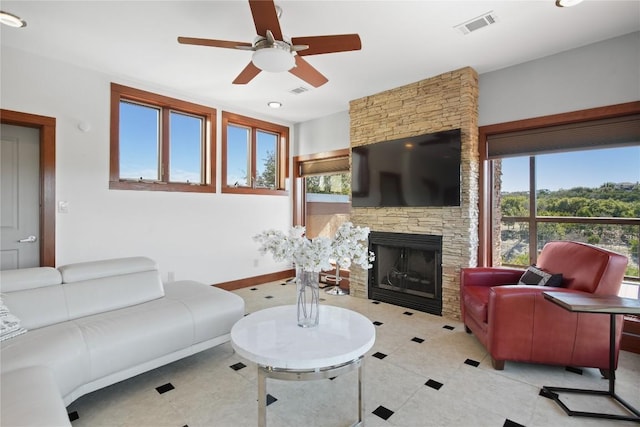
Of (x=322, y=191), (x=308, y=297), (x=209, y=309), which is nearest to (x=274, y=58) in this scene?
(x=308, y=297)

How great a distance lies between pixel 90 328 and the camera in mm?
2037

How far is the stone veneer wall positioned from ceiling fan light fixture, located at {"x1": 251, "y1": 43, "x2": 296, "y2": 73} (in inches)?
81.0

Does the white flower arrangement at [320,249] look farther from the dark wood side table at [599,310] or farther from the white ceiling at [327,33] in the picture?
the white ceiling at [327,33]

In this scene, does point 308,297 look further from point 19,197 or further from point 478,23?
point 19,197

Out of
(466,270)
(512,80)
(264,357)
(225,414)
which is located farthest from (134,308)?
(512,80)

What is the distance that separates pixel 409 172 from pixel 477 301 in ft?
5.72

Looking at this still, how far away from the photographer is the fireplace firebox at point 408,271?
3.76m

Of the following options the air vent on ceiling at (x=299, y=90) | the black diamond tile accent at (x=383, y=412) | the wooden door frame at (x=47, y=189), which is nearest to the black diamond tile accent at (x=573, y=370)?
the black diamond tile accent at (x=383, y=412)

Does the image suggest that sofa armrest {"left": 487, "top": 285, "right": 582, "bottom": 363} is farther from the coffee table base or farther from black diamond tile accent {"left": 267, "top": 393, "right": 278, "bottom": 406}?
black diamond tile accent {"left": 267, "top": 393, "right": 278, "bottom": 406}

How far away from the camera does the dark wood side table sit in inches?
70.5

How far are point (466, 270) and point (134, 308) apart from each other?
2984 mm

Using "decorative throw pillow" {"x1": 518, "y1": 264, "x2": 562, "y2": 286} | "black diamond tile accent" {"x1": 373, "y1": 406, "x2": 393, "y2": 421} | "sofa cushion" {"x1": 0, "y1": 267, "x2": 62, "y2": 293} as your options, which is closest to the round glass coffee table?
"black diamond tile accent" {"x1": 373, "y1": 406, "x2": 393, "y2": 421}

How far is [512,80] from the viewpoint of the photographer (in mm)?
3398

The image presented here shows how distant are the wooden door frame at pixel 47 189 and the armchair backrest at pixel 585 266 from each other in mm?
4796
